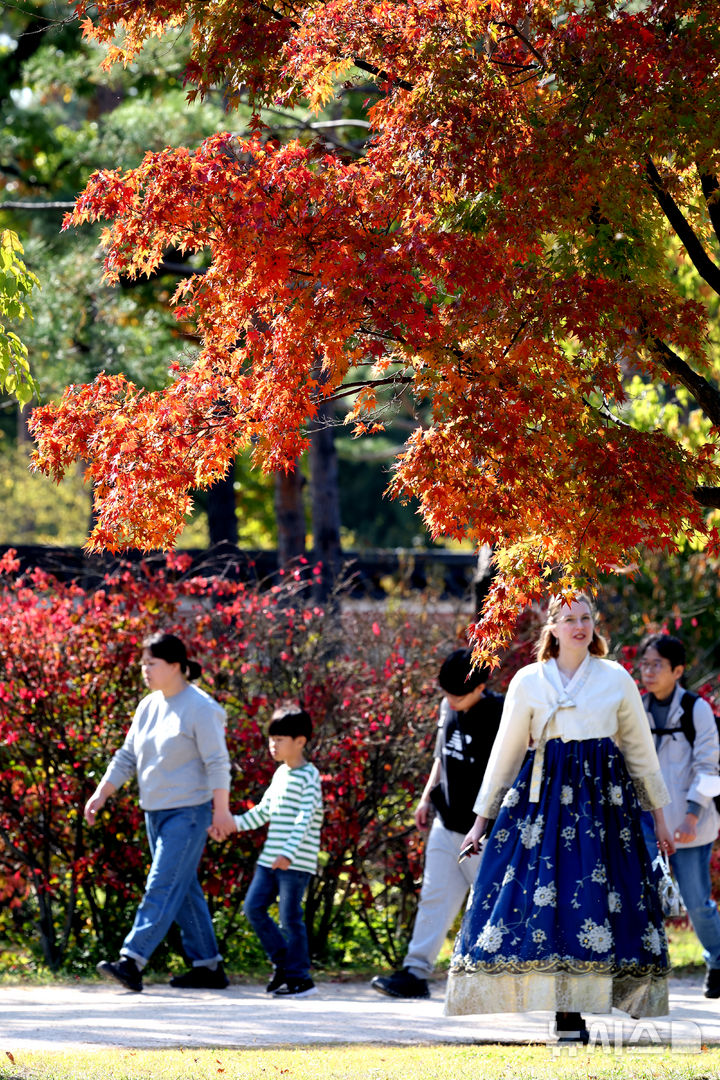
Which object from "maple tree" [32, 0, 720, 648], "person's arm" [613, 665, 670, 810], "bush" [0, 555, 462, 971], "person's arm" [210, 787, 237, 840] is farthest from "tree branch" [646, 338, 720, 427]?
"bush" [0, 555, 462, 971]

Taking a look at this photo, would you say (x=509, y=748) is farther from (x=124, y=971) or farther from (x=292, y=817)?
(x=124, y=971)

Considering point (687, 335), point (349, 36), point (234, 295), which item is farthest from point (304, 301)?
point (687, 335)

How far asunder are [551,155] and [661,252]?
2.71 feet

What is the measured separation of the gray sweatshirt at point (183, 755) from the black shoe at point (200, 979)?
0.88 metres

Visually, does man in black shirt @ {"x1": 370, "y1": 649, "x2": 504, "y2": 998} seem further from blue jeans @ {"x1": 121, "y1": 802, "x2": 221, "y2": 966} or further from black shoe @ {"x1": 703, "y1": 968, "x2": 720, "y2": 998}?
black shoe @ {"x1": 703, "y1": 968, "x2": 720, "y2": 998}

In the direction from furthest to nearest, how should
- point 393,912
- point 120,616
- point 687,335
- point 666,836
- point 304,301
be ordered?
point 393,912, point 120,616, point 666,836, point 687,335, point 304,301

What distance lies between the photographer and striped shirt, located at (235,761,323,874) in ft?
23.5

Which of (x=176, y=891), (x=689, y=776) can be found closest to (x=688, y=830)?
(x=689, y=776)

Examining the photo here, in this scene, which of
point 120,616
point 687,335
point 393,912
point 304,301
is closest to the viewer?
point 304,301

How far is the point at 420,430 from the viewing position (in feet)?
16.5

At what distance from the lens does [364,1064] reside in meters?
5.34

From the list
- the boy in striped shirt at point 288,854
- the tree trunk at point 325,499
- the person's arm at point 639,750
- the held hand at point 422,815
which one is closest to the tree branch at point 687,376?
the person's arm at point 639,750

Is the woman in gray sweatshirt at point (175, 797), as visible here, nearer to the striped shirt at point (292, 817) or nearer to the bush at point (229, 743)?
the striped shirt at point (292, 817)

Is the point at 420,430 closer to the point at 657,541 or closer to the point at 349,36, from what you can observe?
the point at 657,541
